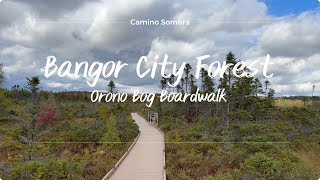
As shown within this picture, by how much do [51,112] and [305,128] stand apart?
20191 mm

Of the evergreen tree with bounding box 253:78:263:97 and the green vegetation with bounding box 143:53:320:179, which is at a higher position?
the evergreen tree with bounding box 253:78:263:97

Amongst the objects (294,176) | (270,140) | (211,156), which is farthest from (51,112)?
(294,176)

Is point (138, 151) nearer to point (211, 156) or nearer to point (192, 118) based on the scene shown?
point (211, 156)

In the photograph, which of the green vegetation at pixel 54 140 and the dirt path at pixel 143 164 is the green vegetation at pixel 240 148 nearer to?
the dirt path at pixel 143 164

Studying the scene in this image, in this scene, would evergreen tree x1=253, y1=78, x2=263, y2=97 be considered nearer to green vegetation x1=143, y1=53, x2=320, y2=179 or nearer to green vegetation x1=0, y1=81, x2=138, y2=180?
green vegetation x1=143, y1=53, x2=320, y2=179

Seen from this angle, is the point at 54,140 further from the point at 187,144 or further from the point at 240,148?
the point at 240,148

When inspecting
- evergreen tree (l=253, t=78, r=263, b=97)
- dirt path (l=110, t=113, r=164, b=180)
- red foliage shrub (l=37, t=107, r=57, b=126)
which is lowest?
dirt path (l=110, t=113, r=164, b=180)

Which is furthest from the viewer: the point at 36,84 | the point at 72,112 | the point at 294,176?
the point at 72,112

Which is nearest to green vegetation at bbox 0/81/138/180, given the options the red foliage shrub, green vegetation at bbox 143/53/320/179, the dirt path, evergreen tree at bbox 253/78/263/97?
the red foliage shrub

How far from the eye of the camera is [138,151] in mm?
18531

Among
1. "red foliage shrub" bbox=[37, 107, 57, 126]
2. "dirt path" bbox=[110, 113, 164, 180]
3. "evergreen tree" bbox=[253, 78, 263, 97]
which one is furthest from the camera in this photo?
"evergreen tree" bbox=[253, 78, 263, 97]

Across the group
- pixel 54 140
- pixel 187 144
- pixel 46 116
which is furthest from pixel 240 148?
pixel 46 116

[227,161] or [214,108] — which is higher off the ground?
[214,108]

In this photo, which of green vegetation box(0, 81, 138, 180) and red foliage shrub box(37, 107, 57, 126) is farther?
red foliage shrub box(37, 107, 57, 126)
